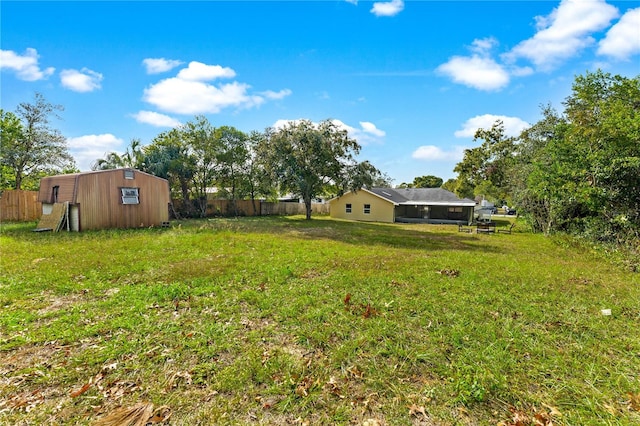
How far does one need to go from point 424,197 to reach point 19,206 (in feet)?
95.3

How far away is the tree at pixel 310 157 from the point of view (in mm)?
18531

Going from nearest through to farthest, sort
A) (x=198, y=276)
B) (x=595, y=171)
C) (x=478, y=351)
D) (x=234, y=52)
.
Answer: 1. (x=478, y=351)
2. (x=198, y=276)
3. (x=595, y=171)
4. (x=234, y=52)

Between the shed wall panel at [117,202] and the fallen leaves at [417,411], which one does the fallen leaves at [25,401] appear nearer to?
the fallen leaves at [417,411]

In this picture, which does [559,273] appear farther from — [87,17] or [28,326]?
[87,17]

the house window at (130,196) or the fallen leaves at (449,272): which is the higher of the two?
the house window at (130,196)

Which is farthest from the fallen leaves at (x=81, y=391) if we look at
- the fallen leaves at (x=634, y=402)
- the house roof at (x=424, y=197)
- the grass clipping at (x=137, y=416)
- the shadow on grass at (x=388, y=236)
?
the house roof at (x=424, y=197)

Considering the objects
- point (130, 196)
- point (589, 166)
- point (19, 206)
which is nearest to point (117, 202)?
point (130, 196)

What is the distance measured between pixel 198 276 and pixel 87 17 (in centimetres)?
769

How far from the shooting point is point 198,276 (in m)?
6.01

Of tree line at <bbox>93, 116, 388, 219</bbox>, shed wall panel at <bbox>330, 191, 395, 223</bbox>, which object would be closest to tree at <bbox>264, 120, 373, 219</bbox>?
tree line at <bbox>93, 116, 388, 219</bbox>

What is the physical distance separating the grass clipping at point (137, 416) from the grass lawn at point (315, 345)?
30 millimetres

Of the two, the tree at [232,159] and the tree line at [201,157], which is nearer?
the tree line at [201,157]

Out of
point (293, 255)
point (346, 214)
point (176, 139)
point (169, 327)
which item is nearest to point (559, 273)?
point (293, 255)

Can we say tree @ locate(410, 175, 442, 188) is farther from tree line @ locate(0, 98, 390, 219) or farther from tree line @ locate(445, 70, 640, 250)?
tree line @ locate(0, 98, 390, 219)
